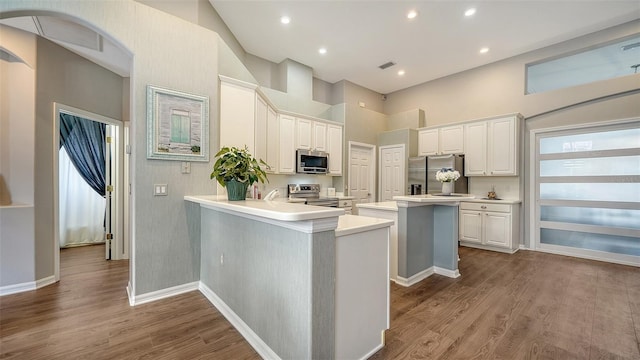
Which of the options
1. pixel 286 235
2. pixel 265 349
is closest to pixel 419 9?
pixel 286 235

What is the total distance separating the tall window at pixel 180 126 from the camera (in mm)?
2592

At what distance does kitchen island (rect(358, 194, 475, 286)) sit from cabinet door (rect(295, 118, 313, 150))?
7.23ft

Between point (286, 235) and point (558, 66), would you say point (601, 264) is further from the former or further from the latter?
point (286, 235)

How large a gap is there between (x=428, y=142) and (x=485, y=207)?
5.94ft

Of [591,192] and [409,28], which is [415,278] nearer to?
[591,192]

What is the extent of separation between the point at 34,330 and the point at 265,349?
1.93 metres

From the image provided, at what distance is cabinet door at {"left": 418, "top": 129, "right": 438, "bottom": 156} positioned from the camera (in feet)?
18.0

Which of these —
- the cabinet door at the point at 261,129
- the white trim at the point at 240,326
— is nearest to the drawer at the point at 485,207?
the cabinet door at the point at 261,129

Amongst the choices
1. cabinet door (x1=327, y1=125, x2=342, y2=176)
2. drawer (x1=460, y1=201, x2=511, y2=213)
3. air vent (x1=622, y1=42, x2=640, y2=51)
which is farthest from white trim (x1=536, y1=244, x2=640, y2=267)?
cabinet door (x1=327, y1=125, x2=342, y2=176)

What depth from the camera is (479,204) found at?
468 cm

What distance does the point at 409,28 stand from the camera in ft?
12.9

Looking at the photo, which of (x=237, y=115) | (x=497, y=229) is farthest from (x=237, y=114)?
(x=497, y=229)

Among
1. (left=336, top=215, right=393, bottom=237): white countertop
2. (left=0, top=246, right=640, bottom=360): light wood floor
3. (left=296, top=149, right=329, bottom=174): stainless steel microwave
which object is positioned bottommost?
(left=0, top=246, right=640, bottom=360): light wood floor

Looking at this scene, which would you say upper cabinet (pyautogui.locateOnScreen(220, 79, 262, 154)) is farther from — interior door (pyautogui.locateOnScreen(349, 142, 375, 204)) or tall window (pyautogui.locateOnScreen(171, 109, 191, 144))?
interior door (pyautogui.locateOnScreen(349, 142, 375, 204))
